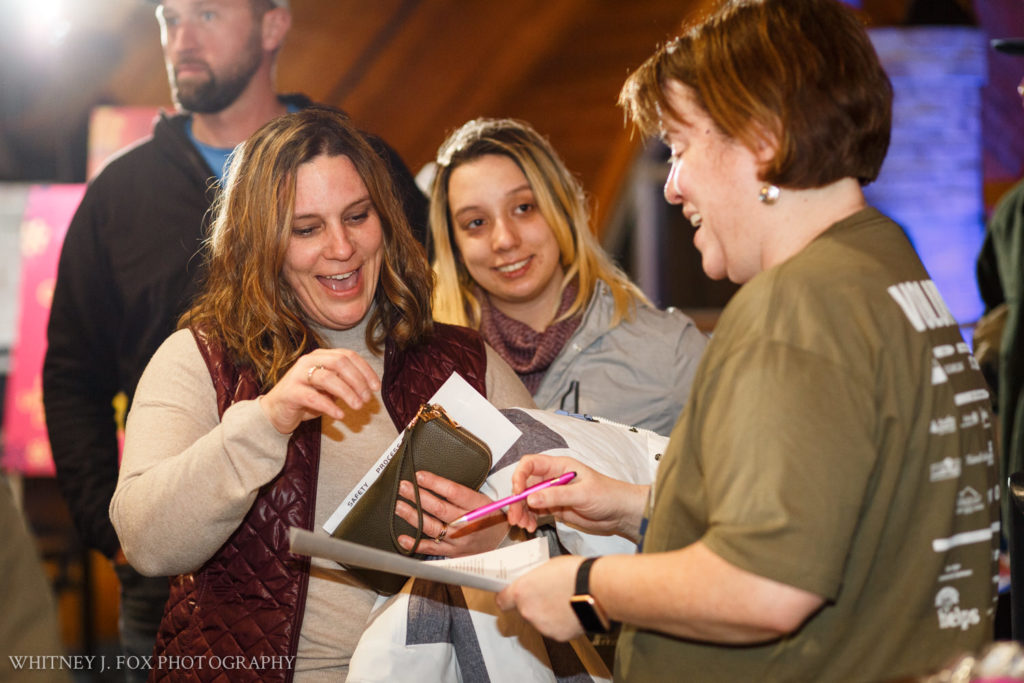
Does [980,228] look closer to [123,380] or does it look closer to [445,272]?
[445,272]

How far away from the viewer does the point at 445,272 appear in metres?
2.71

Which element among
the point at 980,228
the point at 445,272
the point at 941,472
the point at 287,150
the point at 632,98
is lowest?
the point at 980,228

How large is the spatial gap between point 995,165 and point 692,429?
5.43 m

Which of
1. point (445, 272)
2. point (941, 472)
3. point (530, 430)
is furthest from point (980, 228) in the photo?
point (941, 472)

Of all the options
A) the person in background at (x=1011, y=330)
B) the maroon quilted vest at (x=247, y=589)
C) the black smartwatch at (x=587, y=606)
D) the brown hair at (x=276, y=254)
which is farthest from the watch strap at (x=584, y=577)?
the person in background at (x=1011, y=330)

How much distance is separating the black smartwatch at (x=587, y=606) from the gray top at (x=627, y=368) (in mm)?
1344

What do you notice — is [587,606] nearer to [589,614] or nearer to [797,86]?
[589,614]

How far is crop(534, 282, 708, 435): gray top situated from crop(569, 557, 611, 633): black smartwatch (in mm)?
1344

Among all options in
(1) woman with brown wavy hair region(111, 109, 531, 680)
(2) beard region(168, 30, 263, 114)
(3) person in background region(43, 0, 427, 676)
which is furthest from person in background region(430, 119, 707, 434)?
(2) beard region(168, 30, 263, 114)

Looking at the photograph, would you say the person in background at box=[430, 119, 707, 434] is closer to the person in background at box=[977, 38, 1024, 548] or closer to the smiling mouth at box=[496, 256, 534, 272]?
the smiling mouth at box=[496, 256, 534, 272]

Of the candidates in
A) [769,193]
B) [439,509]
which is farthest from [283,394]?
[769,193]

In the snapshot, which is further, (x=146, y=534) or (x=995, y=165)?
(x=995, y=165)

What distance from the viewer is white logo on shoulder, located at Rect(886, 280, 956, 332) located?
109cm

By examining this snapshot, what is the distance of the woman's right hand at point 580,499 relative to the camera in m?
1.58
